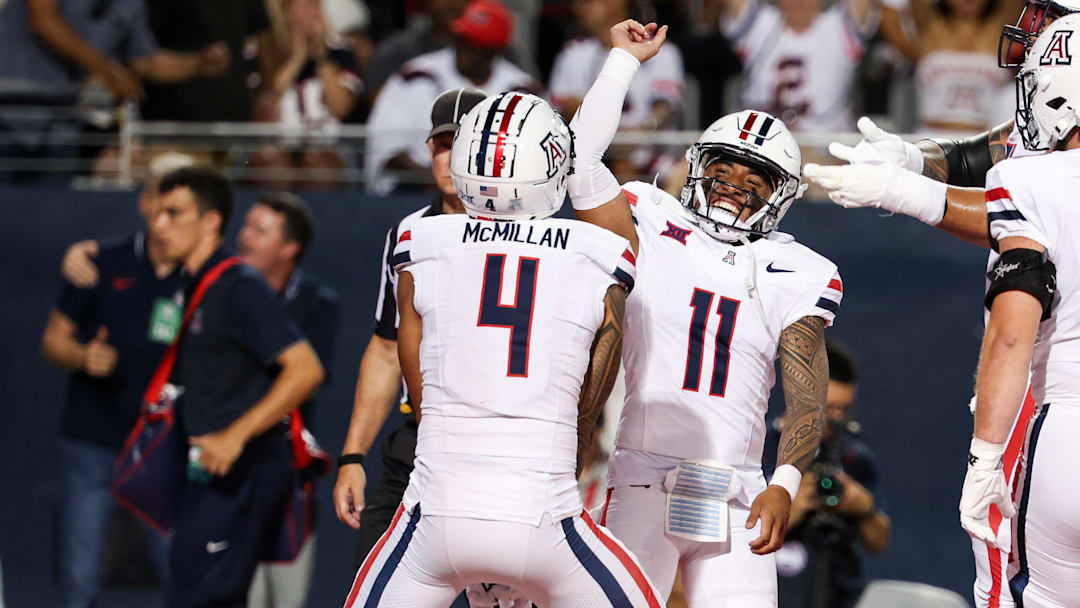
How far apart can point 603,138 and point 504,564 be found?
1338 mm

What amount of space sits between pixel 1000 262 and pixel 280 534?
3.85 metres

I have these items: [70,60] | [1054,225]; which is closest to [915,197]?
[1054,225]

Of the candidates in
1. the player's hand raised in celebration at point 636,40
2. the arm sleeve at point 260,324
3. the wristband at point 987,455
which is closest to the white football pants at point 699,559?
the wristband at point 987,455

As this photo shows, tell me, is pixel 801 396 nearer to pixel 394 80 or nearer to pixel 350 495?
pixel 350 495

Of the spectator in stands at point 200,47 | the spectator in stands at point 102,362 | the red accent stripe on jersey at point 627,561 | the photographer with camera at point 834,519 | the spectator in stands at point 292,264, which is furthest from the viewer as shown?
the spectator in stands at point 200,47

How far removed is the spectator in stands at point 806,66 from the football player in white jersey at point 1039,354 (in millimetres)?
4586

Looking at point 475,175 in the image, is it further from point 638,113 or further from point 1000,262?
point 638,113

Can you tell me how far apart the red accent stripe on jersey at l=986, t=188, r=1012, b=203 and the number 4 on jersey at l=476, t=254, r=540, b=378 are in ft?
4.10

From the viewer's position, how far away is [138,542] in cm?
872

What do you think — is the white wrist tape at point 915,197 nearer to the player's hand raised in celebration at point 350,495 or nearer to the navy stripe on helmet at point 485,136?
the navy stripe on helmet at point 485,136

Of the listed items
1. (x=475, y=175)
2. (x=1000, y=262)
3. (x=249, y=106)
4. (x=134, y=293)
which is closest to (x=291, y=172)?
(x=249, y=106)

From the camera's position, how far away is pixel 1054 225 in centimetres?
409

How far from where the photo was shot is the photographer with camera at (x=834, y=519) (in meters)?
7.04

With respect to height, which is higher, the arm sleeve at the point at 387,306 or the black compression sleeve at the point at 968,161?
the black compression sleeve at the point at 968,161
